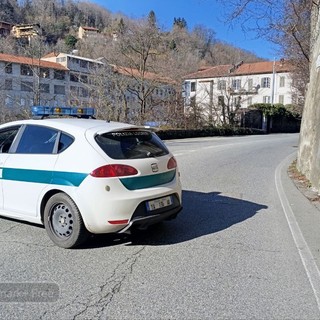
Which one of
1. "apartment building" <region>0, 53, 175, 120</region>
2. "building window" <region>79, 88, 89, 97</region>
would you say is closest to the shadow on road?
"apartment building" <region>0, 53, 175, 120</region>

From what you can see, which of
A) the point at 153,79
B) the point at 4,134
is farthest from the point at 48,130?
the point at 153,79

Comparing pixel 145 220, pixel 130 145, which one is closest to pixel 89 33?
pixel 130 145

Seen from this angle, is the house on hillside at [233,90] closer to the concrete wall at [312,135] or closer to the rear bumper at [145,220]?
the concrete wall at [312,135]

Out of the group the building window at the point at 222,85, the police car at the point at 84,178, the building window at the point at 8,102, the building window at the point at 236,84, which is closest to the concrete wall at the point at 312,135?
the police car at the point at 84,178

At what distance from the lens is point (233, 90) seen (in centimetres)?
4394

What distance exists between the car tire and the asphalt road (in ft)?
0.46

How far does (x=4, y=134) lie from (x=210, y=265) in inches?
141

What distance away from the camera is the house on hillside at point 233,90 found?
3891 centimetres

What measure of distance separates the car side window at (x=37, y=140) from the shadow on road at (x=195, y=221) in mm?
1409

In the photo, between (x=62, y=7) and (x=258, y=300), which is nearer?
(x=258, y=300)

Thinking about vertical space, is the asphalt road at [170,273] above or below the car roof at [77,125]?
below

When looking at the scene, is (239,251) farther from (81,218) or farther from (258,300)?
(81,218)

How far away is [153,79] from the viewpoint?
104 ft

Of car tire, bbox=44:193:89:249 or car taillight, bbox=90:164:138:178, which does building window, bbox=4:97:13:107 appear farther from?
car taillight, bbox=90:164:138:178
